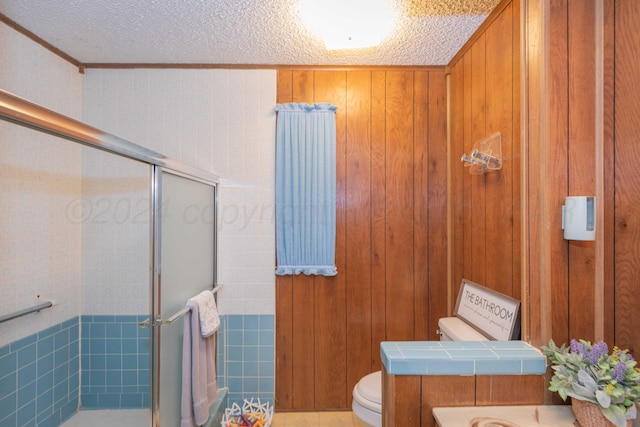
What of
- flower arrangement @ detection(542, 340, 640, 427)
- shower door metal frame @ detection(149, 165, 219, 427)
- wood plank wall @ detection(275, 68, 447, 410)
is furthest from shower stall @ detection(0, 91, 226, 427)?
flower arrangement @ detection(542, 340, 640, 427)

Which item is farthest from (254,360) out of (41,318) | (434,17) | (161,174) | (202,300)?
(434,17)

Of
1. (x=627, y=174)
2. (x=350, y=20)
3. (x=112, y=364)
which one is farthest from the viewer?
(x=112, y=364)

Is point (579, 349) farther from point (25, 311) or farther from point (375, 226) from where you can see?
point (25, 311)

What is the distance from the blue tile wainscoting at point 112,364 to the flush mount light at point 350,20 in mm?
Answer: 1717

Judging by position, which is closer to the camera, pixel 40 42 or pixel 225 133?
pixel 40 42

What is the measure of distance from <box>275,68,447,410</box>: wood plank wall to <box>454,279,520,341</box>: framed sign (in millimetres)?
328

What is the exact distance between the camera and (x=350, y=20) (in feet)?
4.89

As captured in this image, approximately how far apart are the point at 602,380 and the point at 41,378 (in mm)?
2432

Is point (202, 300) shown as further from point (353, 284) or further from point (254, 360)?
point (353, 284)

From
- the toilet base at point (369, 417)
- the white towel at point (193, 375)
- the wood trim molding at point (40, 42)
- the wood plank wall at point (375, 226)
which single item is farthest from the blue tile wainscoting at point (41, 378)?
the toilet base at point (369, 417)

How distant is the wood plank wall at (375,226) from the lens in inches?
76.3

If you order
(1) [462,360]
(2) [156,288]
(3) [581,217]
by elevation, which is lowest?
(1) [462,360]

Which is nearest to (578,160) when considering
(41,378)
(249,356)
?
(249,356)

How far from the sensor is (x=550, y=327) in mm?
1032
